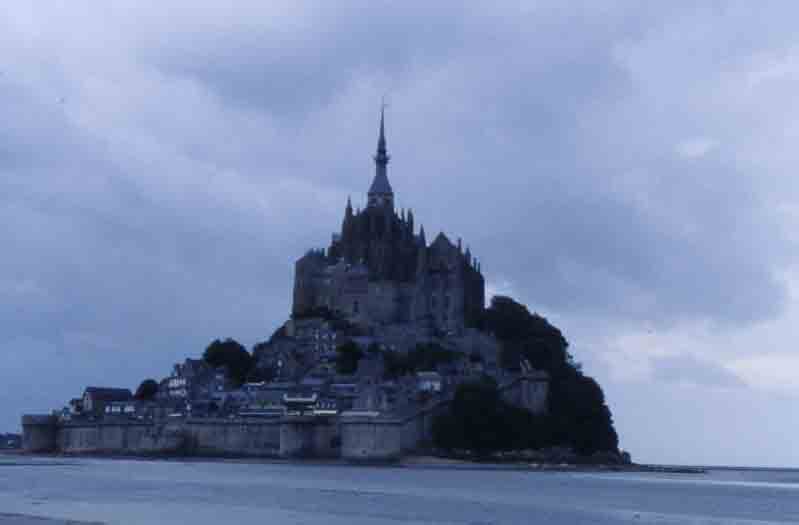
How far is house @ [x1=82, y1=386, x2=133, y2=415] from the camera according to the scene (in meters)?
112

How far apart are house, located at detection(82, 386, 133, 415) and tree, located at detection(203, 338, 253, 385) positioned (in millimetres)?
7678

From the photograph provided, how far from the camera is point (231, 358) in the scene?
376 ft

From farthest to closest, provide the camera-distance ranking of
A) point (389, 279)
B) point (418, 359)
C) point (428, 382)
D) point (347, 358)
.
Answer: point (389, 279), point (347, 358), point (418, 359), point (428, 382)

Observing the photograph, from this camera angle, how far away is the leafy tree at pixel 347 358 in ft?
345

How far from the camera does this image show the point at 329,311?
112 m

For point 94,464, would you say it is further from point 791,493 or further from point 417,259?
point 791,493

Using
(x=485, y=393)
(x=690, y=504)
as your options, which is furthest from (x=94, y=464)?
(x=690, y=504)

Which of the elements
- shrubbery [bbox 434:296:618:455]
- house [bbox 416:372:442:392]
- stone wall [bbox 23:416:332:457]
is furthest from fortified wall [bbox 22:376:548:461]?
house [bbox 416:372:442:392]

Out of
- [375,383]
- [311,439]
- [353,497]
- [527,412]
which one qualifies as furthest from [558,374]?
[353,497]

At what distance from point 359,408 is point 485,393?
8698 millimetres

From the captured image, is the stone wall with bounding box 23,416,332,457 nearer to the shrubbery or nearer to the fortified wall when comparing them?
the fortified wall

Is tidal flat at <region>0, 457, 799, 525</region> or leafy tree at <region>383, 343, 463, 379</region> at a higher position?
leafy tree at <region>383, 343, 463, 379</region>

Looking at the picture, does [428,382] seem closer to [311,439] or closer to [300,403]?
[300,403]

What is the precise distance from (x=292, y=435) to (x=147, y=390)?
28947mm
